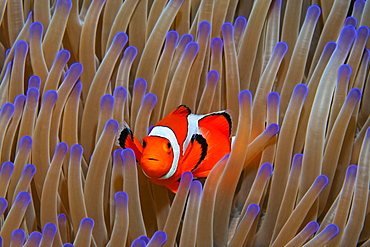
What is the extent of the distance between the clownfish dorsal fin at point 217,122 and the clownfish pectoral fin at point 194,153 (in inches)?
2.3

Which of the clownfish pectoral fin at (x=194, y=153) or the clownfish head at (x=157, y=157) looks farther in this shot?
the clownfish pectoral fin at (x=194, y=153)

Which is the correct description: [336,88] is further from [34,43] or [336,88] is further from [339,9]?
[34,43]

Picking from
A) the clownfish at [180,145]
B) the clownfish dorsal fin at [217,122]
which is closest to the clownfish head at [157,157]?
the clownfish at [180,145]

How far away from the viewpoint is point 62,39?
1177 mm

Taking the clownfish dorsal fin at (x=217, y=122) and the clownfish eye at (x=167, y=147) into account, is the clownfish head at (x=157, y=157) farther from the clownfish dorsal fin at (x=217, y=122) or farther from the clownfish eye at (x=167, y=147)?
the clownfish dorsal fin at (x=217, y=122)

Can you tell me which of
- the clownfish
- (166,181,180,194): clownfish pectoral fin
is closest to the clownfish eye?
the clownfish

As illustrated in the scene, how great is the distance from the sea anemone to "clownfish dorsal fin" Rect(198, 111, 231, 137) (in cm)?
3

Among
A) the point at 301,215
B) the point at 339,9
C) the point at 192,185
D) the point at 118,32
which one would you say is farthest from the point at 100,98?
the point at 339,9

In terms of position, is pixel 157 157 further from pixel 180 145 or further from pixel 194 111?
pixel 194 111

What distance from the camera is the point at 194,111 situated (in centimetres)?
107

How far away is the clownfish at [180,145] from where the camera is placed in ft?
2.59

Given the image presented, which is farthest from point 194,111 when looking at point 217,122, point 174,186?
point 174,186

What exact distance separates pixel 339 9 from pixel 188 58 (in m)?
0.43

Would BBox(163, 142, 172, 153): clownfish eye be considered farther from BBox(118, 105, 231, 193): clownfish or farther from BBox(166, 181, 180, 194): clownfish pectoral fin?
BBox(166, 181, 180, 194): clownfish pectoral fin
